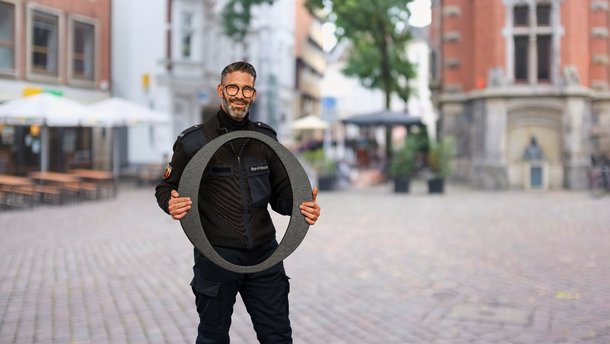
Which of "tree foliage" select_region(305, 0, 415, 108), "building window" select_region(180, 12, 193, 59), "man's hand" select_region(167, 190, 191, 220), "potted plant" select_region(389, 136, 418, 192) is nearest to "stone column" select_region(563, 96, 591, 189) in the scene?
"potted plant" select_region(389, 136, 418, 192)

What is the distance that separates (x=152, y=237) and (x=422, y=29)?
6135 centimetres

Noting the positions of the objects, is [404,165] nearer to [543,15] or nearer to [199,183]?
[543,15]

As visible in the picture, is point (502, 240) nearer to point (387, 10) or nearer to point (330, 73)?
point (387, 10)

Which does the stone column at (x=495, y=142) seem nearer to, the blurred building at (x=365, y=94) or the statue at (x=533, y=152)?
the statue at (x=533, y=152)

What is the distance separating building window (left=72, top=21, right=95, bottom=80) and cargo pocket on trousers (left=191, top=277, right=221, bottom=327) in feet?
68.2

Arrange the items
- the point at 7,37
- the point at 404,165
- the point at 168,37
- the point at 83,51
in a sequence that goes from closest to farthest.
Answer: the point at 404,165 → the point at 7,37 → the point at 83,51 → the point at 168,37

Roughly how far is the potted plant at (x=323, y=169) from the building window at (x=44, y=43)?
911 cm

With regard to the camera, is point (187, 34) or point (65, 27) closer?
point (65, 27)

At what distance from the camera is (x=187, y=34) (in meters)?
26.3

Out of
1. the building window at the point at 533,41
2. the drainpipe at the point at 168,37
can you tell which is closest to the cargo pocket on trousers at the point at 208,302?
the building window at the point at 533,41

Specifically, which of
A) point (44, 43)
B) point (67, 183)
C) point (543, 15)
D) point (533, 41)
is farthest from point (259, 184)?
point (543, 15)

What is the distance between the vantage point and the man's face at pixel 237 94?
2902 mm

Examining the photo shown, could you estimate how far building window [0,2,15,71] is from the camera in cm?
1933

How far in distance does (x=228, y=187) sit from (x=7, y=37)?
62.6 feet
